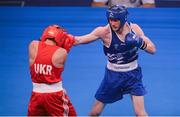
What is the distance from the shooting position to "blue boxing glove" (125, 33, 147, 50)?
364 centimetres

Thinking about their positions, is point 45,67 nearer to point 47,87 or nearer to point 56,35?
point 47,87

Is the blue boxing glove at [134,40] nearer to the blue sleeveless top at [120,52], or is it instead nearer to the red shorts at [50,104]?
the blue sleeveless top at [120,52]

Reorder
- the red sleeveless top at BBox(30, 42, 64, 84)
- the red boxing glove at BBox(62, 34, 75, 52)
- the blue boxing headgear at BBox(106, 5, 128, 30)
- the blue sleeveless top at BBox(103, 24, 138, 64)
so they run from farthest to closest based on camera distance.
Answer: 1. the blue sleeveless top at BBox(103, 24, 138, 64)
2. the blue boxing headgear at BBox(106, 5, 128, 30)
3. the red boxing glove at BBox(62, 34, 75, 52)
4. the red sleeveless top at BBox(30, 42, 64, 84)

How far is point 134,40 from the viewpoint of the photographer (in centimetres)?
363

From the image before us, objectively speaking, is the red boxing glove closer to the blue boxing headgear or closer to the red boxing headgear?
the red boxing headgear

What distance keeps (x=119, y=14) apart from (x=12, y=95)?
66.3 inches

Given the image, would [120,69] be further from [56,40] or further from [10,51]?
[10,51]

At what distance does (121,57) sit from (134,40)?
0.87ft

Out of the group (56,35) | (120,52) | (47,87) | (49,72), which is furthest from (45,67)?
(120,52)

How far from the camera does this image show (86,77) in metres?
5.21

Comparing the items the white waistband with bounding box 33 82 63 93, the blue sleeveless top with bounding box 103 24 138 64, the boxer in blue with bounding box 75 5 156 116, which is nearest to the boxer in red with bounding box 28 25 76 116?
the white waistband with bounding box 33 82 63 93

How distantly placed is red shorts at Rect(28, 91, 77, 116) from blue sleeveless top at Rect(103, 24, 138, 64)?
586 mm

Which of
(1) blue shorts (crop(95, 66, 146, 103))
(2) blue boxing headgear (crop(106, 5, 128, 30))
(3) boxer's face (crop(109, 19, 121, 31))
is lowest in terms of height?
(1) blue shorts (crop(95, 66, 146, 103))

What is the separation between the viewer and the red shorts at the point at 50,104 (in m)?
3.48
